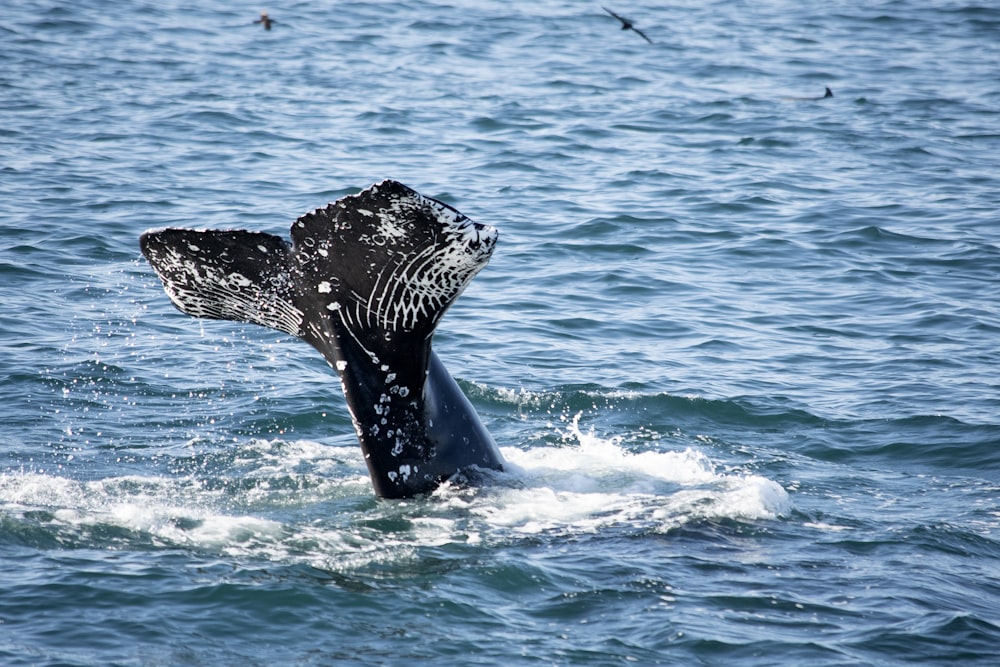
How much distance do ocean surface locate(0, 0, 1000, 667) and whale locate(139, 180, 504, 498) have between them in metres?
0.36

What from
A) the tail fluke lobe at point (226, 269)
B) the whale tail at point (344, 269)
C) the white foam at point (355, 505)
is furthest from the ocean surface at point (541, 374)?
the tail fluke lobe at point (226, 269)

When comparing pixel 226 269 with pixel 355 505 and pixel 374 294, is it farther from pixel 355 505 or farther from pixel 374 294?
pixel 355 505

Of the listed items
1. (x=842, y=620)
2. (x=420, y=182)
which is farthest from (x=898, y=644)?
(x=420, y=182)

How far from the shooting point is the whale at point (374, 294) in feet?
21.3

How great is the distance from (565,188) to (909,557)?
35.3 feet

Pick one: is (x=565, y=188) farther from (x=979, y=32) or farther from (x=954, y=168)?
(x=979, y=32)

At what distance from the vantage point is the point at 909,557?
7.33 metres

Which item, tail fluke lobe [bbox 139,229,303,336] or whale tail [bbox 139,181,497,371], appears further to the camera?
tail fluke lobe [bbox 139,229,303,336]

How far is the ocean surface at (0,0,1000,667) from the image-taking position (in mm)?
6422

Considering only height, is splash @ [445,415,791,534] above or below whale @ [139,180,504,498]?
below

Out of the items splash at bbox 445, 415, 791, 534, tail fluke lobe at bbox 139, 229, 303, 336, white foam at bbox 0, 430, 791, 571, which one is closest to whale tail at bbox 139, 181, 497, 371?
tail fluke lobe at bbox 139, 229, 303, 336

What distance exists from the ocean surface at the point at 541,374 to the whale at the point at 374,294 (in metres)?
0.36

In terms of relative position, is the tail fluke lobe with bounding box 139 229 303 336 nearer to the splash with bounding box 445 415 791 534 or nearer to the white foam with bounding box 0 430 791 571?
the white foam with bounding box 0 430 791 571

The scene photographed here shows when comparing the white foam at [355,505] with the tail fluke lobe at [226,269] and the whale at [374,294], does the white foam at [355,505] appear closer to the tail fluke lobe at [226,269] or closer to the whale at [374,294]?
the whale at [374,294]
